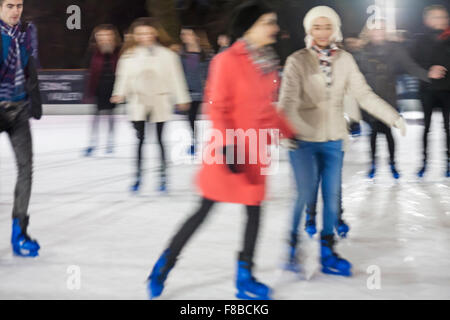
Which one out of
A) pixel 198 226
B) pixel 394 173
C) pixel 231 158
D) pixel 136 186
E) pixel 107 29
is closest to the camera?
pixel 231 158

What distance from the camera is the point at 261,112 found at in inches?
114

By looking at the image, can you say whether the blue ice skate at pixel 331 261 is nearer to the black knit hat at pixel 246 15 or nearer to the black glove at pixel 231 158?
the black glove at pixel 231 158

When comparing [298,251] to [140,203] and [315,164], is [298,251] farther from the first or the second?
[140,203]

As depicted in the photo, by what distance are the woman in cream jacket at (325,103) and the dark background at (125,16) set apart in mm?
16688

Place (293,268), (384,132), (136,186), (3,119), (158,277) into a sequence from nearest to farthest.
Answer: (158,277), (293,268), (3,119), (136,186), (384,132)

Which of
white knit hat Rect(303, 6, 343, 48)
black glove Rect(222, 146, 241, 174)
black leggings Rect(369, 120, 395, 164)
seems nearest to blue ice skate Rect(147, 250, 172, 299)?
black glove Rect(222, 146, 241, 174)

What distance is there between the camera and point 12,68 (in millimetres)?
3645

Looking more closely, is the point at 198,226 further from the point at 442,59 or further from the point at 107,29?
the point at 107,29

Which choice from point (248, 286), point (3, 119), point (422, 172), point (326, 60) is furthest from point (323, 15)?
point (422, 172)

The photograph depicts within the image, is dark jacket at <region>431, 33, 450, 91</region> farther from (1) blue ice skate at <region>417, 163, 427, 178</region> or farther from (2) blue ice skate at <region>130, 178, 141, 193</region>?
(2) blue ice skate at <region>130, 178, 141, 193</region>

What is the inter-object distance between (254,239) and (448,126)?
3.89 meters

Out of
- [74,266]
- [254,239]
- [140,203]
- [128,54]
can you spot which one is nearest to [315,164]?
[254,239]

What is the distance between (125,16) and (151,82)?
18.7m

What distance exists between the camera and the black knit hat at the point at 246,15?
2.88m
